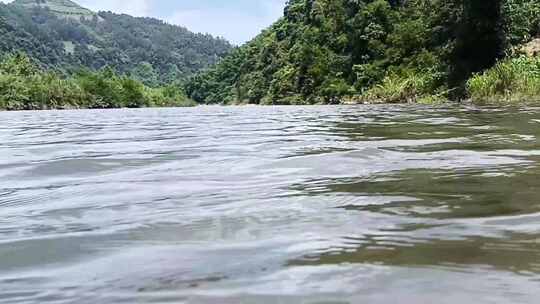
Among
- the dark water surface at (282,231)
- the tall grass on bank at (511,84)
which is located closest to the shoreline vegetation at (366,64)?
the tall grass on bank at (511,84)

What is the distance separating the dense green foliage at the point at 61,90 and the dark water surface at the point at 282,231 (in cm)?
6143

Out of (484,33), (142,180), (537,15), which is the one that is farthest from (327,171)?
(537,15)

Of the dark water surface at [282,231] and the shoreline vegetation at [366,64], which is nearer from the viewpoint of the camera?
the dark water surface at [282,231]

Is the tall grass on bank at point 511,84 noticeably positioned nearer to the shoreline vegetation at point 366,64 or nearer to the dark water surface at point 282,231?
the shoreline vegetation at point 366,64

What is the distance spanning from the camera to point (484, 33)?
1094 inches

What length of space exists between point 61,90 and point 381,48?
39.7 meters

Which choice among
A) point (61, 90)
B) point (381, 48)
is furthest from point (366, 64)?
point (61, 90)

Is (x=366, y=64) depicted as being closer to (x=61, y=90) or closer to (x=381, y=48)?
(x=381, y=48)

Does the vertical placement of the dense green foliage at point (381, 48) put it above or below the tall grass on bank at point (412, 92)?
above

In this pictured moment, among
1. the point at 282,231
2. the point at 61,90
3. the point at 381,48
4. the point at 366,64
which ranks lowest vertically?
the point at 61,90

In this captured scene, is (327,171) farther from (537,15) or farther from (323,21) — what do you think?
(323,21)

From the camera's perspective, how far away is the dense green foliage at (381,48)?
1096 inches

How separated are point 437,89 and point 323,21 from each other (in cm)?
4364

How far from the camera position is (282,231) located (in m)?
2.25
